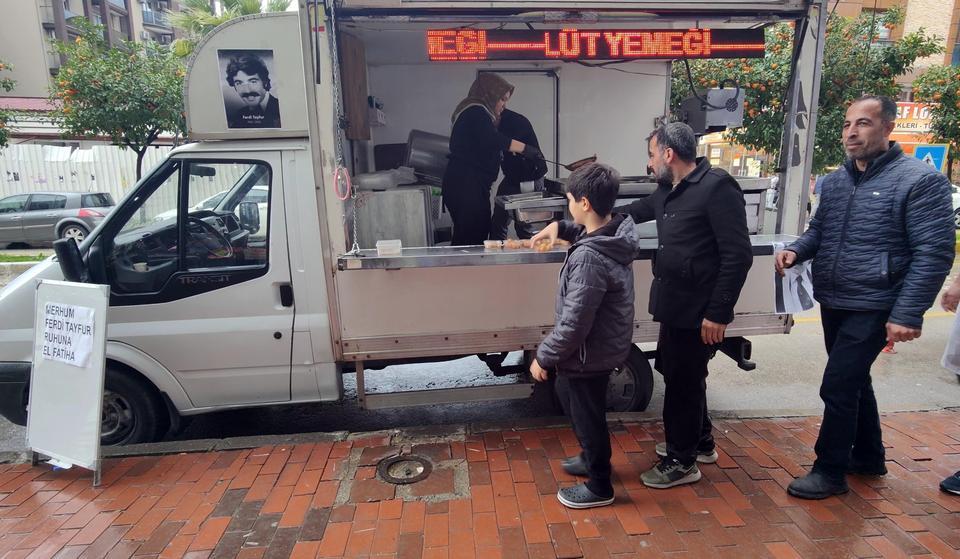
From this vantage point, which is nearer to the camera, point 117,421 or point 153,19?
point 117,421

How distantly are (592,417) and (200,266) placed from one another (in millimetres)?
2560

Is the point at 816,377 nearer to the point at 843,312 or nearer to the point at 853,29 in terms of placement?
the point at 843,312

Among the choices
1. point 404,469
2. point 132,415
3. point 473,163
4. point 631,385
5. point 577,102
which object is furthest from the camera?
point 577,102

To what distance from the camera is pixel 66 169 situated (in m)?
17.7

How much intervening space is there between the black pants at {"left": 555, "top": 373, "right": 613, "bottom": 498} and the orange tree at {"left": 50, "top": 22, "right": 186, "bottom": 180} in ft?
39.0

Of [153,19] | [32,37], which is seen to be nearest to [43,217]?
[32,37]

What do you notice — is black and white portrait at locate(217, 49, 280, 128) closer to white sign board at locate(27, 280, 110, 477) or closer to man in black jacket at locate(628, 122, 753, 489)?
white sign board at locate(27, 280, 110, 477)

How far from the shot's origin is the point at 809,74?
11.1 ft

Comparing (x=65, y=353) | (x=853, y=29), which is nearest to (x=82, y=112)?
(x=65, y=353)

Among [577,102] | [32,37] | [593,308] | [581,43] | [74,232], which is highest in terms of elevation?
[32,37]

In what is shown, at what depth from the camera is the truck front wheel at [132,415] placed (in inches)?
142

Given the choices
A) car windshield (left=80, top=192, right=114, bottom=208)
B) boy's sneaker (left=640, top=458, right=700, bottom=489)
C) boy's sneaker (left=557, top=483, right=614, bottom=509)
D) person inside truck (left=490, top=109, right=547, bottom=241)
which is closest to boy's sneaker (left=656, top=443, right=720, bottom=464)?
boy's sneaker (left=640, top=458, right=700, bottom=489)

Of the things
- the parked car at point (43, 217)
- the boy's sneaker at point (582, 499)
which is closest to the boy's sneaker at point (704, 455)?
the boy's sneaker at point (582, 499)

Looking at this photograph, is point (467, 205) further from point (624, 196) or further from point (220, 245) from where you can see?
point (220, 245)
